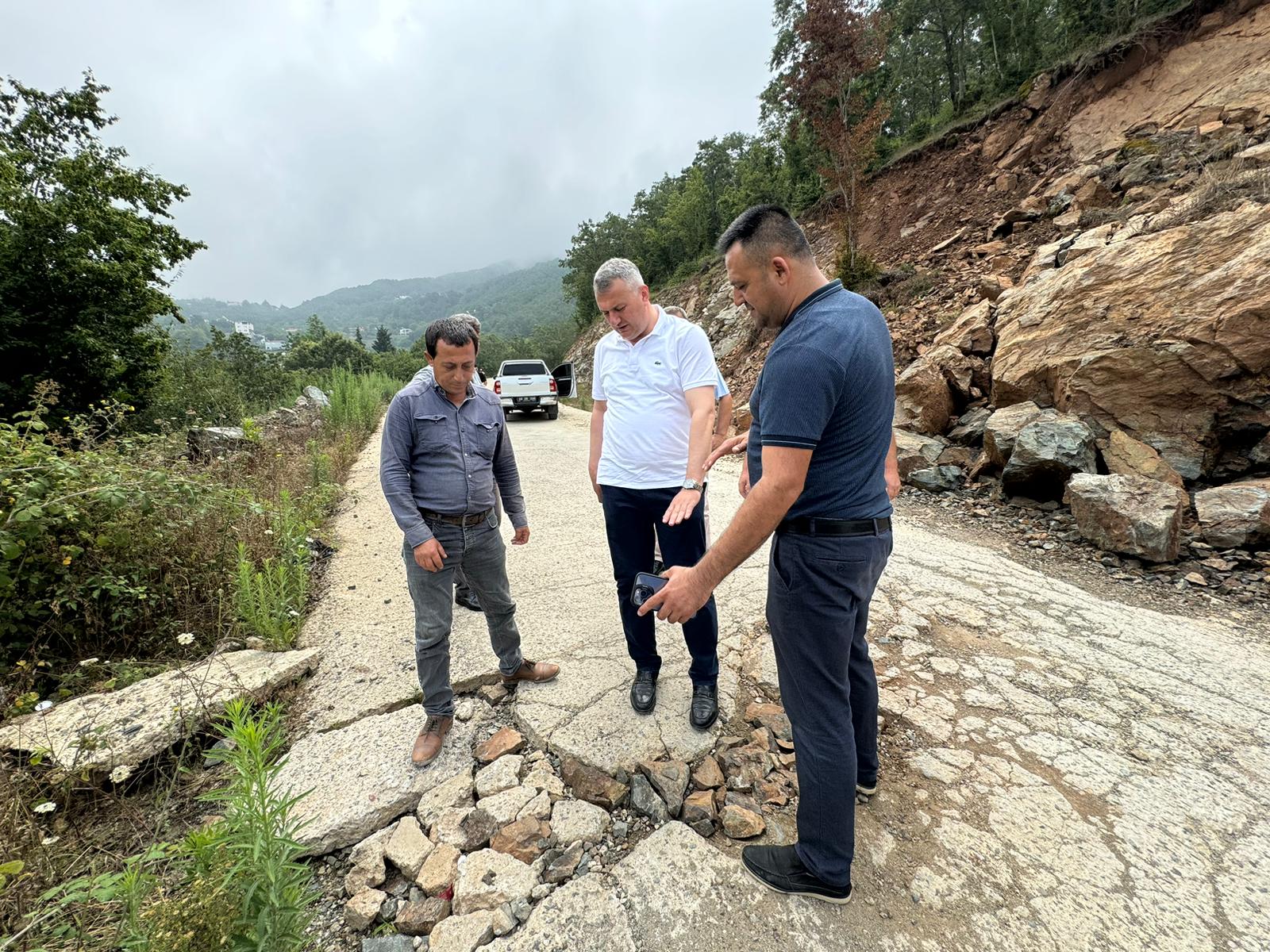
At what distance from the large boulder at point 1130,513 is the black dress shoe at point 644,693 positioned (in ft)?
12.1

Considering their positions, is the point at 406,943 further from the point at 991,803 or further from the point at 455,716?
the point at 991,803

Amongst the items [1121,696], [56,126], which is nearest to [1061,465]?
[1121,696]

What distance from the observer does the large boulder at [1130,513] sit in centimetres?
359

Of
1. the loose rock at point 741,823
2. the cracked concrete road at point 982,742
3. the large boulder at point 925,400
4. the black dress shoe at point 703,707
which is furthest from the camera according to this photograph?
the large boulder at point 925,400

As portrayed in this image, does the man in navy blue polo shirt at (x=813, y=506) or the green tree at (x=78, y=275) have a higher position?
the green tree at (x=78, y=275)


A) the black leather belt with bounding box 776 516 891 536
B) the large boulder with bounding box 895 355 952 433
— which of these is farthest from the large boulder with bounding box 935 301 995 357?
the black leather belt with bounding box 776 516 891 536

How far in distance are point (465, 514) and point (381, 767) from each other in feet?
3.54

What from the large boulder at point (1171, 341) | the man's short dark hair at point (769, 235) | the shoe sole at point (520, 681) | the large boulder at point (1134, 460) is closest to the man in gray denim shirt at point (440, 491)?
the shoe sole at point (520, 681)

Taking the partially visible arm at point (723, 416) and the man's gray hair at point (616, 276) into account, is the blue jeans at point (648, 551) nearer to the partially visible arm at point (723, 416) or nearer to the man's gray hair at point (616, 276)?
the partially visible arm at point (723, 416)

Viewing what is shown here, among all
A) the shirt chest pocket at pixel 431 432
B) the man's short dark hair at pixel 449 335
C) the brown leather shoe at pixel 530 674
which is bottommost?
the brown leather shoe at pixel 530 674

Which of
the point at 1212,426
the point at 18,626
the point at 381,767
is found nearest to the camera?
the point at 381,767

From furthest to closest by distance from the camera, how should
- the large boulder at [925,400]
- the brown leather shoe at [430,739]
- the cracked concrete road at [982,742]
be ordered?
1. the large boulder at [925,400]
2. the brown leather shoe at [430,739]
3. the cracked concrete road at [982,742]

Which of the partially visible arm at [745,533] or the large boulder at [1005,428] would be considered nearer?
the partially visible arm at [745,533]

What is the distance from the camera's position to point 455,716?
246 centimetres
